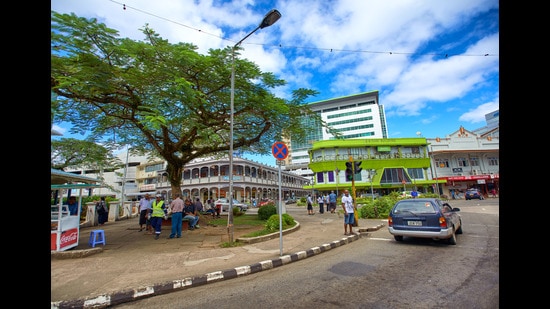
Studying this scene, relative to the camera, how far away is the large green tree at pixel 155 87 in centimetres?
800

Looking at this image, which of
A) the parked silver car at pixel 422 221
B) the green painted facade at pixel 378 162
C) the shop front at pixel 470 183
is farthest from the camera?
the shop front at pixel 470 183

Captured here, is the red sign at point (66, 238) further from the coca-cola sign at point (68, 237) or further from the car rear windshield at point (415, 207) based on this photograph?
the car rear windshield at point (415, 207)

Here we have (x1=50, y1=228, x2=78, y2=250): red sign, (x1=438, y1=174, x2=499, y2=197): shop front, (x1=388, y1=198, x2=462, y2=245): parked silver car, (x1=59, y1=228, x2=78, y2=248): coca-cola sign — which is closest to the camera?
(x1=388, y1=198, x2=462, y2=245): parked silver car

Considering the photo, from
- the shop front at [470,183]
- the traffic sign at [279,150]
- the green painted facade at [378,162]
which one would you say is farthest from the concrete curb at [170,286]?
the shop front at [470,183]

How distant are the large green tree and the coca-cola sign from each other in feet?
13.5

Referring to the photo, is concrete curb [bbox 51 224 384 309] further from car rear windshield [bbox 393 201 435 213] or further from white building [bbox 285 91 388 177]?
white building [bbox 285 91 388 177]

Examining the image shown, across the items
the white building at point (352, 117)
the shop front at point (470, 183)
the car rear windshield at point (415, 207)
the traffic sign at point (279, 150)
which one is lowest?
the shop front at point (470, 183)

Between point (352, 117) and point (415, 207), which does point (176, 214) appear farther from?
point (352, 117)

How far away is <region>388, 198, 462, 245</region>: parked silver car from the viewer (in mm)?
7148

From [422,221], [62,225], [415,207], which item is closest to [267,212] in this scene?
[415,207]

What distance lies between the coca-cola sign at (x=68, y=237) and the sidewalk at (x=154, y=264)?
0.57m

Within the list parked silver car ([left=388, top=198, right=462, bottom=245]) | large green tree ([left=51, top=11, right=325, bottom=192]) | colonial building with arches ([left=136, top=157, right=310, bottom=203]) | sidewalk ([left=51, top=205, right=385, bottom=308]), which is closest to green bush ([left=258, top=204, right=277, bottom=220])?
large green tree ([left=51, top=11, right=325, bottom=192])
